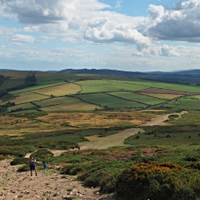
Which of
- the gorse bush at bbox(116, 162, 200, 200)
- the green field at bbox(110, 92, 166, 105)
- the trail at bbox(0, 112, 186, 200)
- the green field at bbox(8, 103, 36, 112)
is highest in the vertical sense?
the gorse bush at bbox(116, 162, 200, 200)

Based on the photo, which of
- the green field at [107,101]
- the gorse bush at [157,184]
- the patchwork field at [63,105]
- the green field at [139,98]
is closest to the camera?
the gorse bush at [157,184]

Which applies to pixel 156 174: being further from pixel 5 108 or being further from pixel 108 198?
pixel 5 108

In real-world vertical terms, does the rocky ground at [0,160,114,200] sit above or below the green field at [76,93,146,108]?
above

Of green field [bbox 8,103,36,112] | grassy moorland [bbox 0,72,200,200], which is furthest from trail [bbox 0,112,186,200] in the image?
green field [bbox 8,103,36,112]

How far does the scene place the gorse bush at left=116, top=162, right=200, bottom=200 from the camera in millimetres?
13375

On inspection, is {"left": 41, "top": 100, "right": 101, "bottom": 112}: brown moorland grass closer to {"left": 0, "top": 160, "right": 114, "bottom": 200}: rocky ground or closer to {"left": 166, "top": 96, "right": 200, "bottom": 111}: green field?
{"left": 166, "top": 96, "right": 200, "bottom": 111}: green field

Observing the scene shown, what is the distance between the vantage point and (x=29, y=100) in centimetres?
17762

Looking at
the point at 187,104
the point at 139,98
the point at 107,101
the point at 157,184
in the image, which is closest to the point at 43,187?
the point at 157,184

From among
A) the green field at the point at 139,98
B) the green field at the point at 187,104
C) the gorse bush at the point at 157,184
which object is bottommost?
the green field at the point at 187,104

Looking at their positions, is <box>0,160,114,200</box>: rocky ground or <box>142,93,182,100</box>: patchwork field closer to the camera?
<box>0,160,114,200</box>: rocky ground

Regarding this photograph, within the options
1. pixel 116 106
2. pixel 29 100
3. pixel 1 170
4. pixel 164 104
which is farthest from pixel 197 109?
pixel 1 170

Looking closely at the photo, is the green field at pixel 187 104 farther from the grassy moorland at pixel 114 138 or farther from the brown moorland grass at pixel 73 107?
the brown moorland grass at pixel 73 107

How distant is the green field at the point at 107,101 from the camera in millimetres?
161663

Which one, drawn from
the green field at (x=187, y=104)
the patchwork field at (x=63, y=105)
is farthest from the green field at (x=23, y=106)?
the green field at (x=187, y=104)
